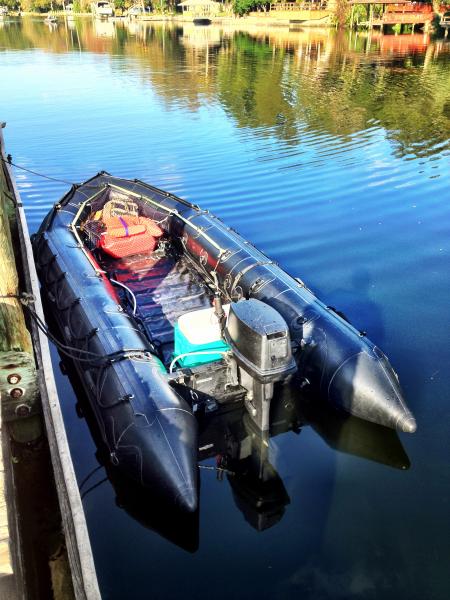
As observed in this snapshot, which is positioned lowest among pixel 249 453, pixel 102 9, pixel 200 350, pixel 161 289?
pixel 249 453

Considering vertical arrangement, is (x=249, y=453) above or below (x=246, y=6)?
below

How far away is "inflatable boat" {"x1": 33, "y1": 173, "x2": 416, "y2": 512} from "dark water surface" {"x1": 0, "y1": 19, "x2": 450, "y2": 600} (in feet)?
2.30

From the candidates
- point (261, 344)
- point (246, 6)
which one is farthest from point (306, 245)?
point (246, 6)

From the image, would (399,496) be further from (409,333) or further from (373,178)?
(373,178)

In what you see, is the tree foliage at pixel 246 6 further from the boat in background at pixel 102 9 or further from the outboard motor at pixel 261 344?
the outboard motor at pixel 261 344

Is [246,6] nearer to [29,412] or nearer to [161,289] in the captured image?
[161,289]

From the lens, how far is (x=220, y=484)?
6.61 meters

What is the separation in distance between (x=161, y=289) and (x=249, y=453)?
4.19 meters

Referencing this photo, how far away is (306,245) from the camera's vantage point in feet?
41.8

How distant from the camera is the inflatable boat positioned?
5973 mm

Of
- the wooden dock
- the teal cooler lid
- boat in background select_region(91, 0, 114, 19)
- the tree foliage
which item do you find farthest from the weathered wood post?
boat in background select_region(91, 0, 114, 19)

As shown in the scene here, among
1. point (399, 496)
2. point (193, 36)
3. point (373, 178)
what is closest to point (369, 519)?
point (399, 496)

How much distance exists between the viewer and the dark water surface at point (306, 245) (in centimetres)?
568

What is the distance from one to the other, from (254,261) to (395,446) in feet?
12.7
